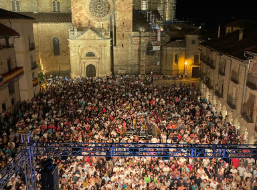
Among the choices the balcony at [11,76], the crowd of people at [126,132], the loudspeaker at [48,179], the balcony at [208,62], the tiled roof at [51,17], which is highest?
the tiled roof at [51,17]

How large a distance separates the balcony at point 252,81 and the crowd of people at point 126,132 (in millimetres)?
3562

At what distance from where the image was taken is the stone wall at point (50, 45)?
147 ft

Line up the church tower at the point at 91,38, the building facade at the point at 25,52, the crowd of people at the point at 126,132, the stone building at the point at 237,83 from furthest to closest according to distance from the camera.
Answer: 1. the church tower at the point at 91,38
2. the building facade at the point at 25,52
3. the stone building at the point at 237,83
4. the crowd of people at the point at 126,132

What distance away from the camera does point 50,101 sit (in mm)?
25953

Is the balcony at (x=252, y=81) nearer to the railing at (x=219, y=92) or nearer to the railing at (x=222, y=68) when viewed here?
the railing at (x=222, y=68)

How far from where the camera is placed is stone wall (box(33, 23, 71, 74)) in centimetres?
4469

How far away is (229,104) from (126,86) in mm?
12746

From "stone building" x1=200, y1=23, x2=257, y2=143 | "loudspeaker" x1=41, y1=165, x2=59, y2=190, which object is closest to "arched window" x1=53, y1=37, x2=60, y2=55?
"stone building" x1=200, y1=23, x2=257, y2=143

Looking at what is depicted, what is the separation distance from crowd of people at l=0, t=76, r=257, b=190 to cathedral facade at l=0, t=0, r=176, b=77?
9855mm

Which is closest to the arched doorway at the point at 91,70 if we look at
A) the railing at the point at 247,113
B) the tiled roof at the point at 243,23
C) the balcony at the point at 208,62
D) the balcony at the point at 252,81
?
the balcony at the point at 208,62

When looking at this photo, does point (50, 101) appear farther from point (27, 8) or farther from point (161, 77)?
point (27, 8)

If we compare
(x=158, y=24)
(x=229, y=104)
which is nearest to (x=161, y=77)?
(x=158, y=24)

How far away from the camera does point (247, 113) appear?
19406 millimetres

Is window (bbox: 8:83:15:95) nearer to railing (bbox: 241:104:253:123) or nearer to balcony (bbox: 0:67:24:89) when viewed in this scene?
balcony (bbox: 0:67:24:89)
